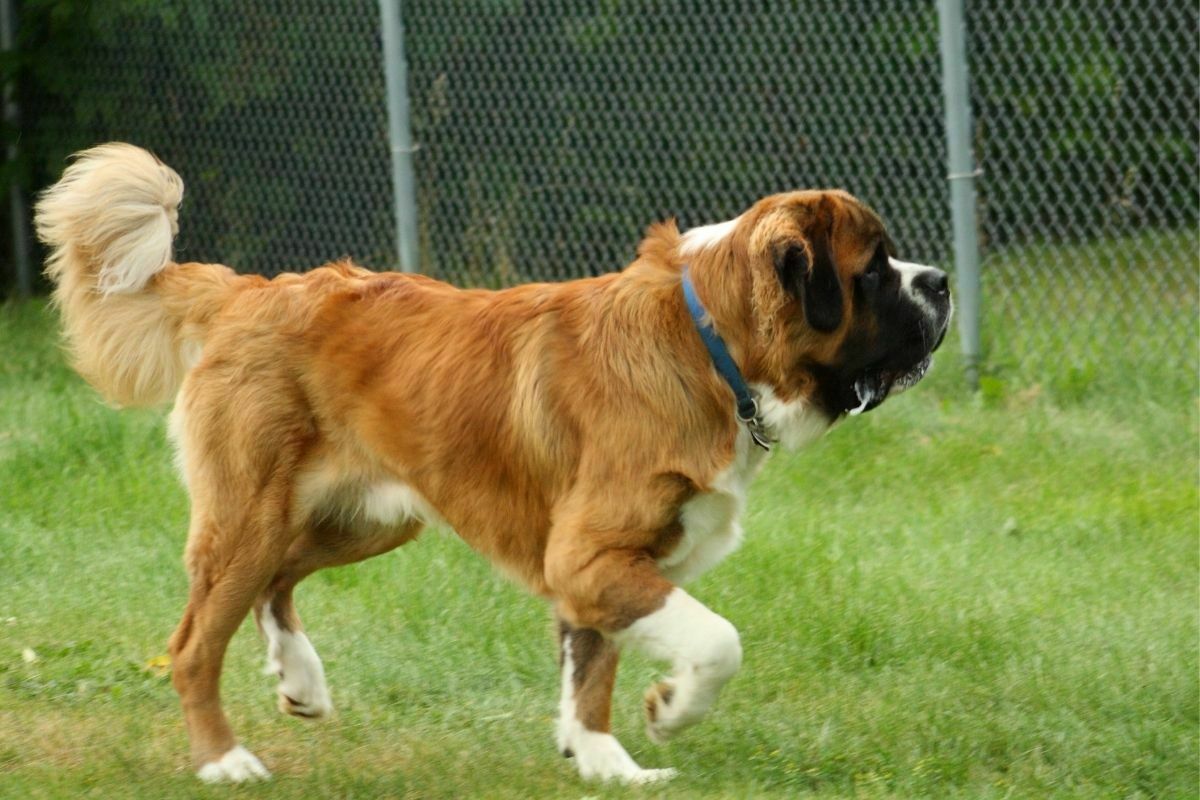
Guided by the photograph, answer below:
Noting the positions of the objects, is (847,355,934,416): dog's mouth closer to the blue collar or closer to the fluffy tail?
the blue collar

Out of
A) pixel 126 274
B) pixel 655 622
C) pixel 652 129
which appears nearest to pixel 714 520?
pixel 655 622

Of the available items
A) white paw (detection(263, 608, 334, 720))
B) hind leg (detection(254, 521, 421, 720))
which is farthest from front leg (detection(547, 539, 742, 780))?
white paw (detection(263, 608, 334, 720))

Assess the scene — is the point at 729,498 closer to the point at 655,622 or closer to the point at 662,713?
the point at 655,622

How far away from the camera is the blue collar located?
4.73 meters

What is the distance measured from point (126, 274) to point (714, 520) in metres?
2.09

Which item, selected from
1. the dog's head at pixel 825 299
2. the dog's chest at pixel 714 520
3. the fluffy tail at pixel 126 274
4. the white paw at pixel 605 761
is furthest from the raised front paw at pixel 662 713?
the fluffy tail at pixel 126 274

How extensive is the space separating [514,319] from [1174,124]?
592 cm

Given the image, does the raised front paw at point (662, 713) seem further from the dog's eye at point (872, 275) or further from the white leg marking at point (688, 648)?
the dog's eye at point (872, 275)

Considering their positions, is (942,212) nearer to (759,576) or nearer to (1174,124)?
(1174,124)

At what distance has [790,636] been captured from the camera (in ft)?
19.6

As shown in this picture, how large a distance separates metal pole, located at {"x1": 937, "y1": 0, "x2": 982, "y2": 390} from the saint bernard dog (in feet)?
13.1

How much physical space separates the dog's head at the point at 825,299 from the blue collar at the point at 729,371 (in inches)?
2.2

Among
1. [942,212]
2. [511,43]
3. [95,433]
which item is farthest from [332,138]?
[942,212]

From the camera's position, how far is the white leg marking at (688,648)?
444 cm
